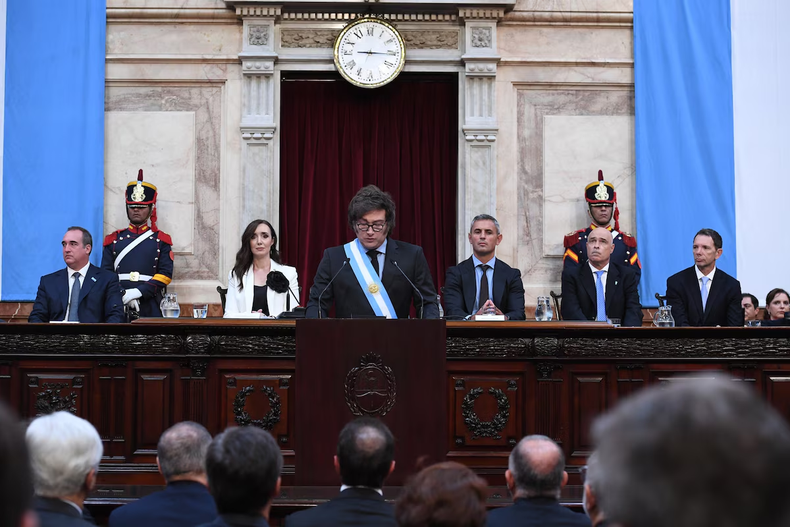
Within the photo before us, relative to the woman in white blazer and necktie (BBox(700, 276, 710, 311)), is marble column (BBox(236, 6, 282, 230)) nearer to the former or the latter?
the woman in white blazer

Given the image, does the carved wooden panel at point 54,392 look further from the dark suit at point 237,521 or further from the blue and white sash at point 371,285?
the dark suit at point 237,521

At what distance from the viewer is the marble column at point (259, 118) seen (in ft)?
28.6

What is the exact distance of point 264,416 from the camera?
5.30 meters

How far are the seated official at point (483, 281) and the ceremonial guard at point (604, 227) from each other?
158cm

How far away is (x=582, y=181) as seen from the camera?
29.1 ft

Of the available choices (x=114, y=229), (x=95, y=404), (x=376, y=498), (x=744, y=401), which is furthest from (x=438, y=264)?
(x=744, y=401)

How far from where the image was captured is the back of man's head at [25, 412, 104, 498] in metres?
2.46

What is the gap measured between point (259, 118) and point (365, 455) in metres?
6.27

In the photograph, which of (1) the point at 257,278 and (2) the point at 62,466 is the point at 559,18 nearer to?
(1) the point at 257,278

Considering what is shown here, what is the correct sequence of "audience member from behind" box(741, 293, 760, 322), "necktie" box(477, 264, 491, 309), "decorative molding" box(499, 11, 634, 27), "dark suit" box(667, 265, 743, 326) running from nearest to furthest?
"dark suit" box(667, 265, 743, 326) < "necktie" box(477, 264, 491, 309) < "audience member from behind" box(741, 293, 760, 322) < "decorative molding" box(499, 11, 634, 27)

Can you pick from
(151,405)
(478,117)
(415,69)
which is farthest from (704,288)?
(151,405)

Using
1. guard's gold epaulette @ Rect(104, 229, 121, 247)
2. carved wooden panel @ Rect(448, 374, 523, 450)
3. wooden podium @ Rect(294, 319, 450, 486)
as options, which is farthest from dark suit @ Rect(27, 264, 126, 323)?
wooden podium @ Rect(294, 319, 450, 486)

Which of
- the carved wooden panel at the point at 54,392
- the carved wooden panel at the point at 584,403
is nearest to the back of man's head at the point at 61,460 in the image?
the carved wooden panel at the point at 54,392

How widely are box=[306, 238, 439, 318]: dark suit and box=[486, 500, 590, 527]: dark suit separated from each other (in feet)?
7.98
